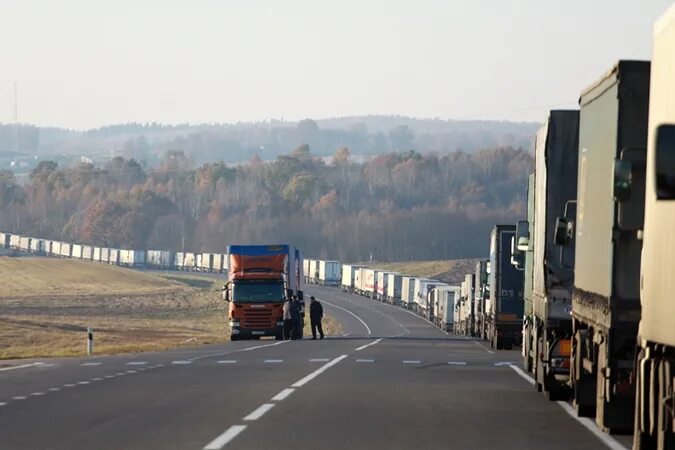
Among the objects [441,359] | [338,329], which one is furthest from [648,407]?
[338,329]

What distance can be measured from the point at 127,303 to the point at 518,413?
119m

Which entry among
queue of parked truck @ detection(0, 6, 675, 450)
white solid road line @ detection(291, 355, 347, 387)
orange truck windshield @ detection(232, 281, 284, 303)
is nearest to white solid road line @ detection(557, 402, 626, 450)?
queue of parked truck @ detection(0, 6, 675, 450)

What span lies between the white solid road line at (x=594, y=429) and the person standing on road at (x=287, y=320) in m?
40.2

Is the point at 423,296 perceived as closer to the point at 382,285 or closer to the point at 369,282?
the point at 382,285

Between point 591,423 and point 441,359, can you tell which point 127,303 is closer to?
point 441,359

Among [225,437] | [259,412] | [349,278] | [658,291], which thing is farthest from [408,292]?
[658,291]

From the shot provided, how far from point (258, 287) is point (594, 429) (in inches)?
1723

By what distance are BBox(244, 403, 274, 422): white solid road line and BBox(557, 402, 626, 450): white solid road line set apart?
3741 millimetres

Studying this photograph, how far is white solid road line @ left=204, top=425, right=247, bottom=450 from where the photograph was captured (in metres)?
17.1

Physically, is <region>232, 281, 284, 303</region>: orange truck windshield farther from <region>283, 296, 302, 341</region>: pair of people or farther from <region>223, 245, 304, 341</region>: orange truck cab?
<region>283, 296, 302, 341</region>: pair of people

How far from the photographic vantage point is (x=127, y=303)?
140250 mm

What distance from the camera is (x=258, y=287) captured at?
63.6m

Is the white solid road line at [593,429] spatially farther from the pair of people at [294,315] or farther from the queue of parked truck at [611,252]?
the pair of people at [294,315]

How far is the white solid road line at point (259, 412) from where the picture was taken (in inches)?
823
